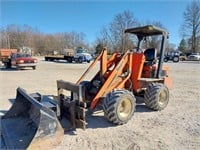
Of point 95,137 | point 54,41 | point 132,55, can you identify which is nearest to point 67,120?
point 95,137

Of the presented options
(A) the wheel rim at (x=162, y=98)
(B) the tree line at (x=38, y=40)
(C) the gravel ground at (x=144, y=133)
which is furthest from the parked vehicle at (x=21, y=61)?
(B) the tree line at (x=38, y=40)

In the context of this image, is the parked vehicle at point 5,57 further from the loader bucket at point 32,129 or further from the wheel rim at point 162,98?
the wheel rim at point 162,98

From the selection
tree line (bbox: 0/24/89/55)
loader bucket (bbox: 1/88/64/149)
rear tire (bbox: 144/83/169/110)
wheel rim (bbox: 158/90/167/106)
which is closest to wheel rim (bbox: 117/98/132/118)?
rear tire (bbox: 144/83/169/110)

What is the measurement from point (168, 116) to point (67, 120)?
8.49 ft

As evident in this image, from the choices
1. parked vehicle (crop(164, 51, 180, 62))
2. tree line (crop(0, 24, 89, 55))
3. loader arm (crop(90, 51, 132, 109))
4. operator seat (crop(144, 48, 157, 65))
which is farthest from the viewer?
tree line (crop(0, 24, 89, 55))

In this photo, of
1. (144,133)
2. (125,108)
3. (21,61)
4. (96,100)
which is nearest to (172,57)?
(21,61)

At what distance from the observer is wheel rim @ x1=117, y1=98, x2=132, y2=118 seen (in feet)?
17.7

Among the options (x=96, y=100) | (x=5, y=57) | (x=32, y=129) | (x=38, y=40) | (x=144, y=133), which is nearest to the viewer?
(x=32, y=129)

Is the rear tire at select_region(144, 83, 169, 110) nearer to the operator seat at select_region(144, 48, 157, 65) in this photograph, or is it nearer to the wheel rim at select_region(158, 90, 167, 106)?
the wheel rim at select_region(158, 90, 167, 106)

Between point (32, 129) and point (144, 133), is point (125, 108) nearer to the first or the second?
point (144, 133)

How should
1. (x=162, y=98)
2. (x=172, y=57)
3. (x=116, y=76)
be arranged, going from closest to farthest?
1. (x=116, y=76)
2. (x=162, y=98)
3. (x=172, y=57)

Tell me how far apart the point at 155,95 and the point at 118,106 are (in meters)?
1.55

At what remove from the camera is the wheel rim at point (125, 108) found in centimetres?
540

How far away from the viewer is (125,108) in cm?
552
